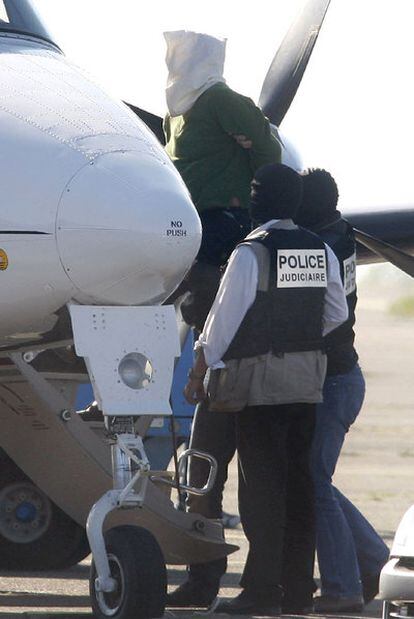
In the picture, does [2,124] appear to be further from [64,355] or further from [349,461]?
[349,461]

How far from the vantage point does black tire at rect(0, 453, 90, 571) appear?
10641mm

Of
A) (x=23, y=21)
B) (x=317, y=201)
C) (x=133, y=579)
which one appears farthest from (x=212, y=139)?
(x=133, y=579)

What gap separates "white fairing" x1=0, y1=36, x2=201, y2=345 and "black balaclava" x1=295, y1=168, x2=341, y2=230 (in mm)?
1250

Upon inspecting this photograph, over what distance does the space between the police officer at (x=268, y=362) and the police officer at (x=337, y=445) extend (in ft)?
1.31

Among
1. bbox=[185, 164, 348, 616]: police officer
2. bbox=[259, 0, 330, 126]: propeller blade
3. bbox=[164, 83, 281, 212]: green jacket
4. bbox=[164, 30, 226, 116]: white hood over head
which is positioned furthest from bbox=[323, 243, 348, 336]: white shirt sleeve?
bbox=[259, 0, 330, 126]: propeller blade

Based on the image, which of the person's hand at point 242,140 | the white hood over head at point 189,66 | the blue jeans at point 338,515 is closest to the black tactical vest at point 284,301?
the blue jeans at point 338,515

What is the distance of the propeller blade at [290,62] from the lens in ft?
42.5

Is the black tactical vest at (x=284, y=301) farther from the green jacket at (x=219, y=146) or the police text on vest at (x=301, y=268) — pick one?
the green jacket at (x=219, y=146)

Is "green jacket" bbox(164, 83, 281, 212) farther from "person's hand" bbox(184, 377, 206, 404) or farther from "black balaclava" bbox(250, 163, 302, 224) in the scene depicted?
"person's hand" bbox(184, 377, 206, 404)

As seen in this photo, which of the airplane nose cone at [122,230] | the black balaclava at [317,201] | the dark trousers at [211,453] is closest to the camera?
the airplane nose cone at [122,230]

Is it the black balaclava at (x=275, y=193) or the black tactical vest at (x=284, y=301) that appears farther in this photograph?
the black balaclava at (x=275, y=193)

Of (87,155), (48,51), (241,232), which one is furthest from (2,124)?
(241,232)

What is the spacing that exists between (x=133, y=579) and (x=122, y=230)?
1.46 metres

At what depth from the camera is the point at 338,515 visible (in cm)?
911
